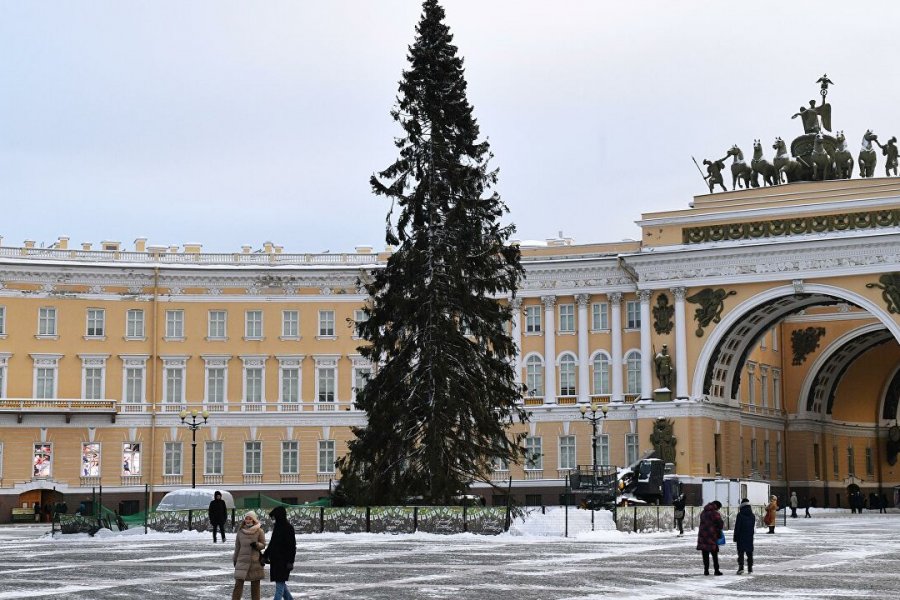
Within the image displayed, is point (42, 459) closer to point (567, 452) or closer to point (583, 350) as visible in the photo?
point (567, 452)

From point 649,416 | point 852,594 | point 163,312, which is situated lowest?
point 852,594

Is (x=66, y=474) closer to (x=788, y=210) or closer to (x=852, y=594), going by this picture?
(x=788, y=210)

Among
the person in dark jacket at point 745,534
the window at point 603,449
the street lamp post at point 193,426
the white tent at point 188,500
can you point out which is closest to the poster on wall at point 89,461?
the street lamp post at point 193,426

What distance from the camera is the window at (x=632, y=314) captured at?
76938 mm

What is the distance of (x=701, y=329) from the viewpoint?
74.3m

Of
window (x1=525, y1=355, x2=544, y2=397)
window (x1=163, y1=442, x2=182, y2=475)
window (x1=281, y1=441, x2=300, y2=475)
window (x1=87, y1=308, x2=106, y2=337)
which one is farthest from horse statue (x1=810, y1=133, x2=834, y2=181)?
window (x1=87, y1=308, x2=106, y2=337)

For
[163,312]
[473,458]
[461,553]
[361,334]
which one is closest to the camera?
[461,553]

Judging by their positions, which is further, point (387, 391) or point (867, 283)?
point (867, 283)

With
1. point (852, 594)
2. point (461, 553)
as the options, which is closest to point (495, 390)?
point (461, 553)

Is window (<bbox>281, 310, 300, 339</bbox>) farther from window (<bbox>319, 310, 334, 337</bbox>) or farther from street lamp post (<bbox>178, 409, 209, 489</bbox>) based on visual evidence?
street lamp post (<bbox>178, 409, 209, 489</bbox>)

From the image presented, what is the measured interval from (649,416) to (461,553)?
122ft

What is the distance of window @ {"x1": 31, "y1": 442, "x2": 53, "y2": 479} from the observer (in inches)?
2891

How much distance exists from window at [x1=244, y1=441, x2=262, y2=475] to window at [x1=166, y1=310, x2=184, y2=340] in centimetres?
648

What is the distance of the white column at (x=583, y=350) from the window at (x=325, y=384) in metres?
12.6
